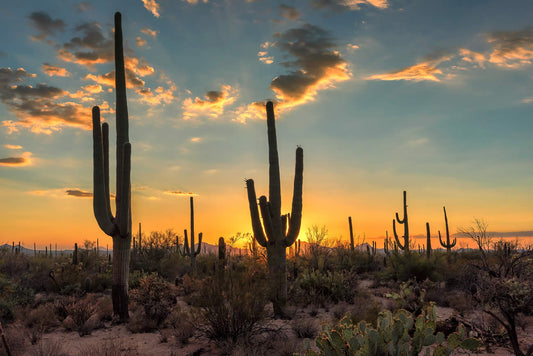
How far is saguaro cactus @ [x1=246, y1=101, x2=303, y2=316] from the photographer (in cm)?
1386

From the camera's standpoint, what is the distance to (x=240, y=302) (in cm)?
960

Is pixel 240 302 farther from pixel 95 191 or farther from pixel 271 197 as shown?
pixel 95 191

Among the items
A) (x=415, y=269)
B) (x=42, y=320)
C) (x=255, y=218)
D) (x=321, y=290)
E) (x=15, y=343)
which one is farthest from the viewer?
(x=415, y=269)

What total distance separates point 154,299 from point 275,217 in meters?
4.58

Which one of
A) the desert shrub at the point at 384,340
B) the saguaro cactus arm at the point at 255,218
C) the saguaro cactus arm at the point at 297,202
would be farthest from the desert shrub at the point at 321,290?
the desert shrub at the point at 384,340

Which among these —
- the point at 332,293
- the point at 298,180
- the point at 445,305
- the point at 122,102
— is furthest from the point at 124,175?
the point at 445,305

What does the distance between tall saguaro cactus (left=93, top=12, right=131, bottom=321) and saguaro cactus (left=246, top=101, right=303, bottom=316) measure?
161 inches

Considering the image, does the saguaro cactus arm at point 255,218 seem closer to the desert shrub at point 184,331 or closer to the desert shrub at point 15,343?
the desert shrub at point 184,331

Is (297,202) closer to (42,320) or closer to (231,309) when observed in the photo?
(231,309)

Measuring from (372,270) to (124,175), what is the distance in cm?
1835

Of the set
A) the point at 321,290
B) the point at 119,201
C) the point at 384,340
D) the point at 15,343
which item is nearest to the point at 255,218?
the point at 321,290

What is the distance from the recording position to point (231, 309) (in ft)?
32.0

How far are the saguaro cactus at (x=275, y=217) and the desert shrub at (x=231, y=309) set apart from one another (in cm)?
339

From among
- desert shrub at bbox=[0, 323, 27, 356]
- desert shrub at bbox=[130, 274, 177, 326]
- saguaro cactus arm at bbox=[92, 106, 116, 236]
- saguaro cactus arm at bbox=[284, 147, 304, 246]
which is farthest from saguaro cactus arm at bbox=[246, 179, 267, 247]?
desert shrub at bbox=[0, 323, 27, 356]
